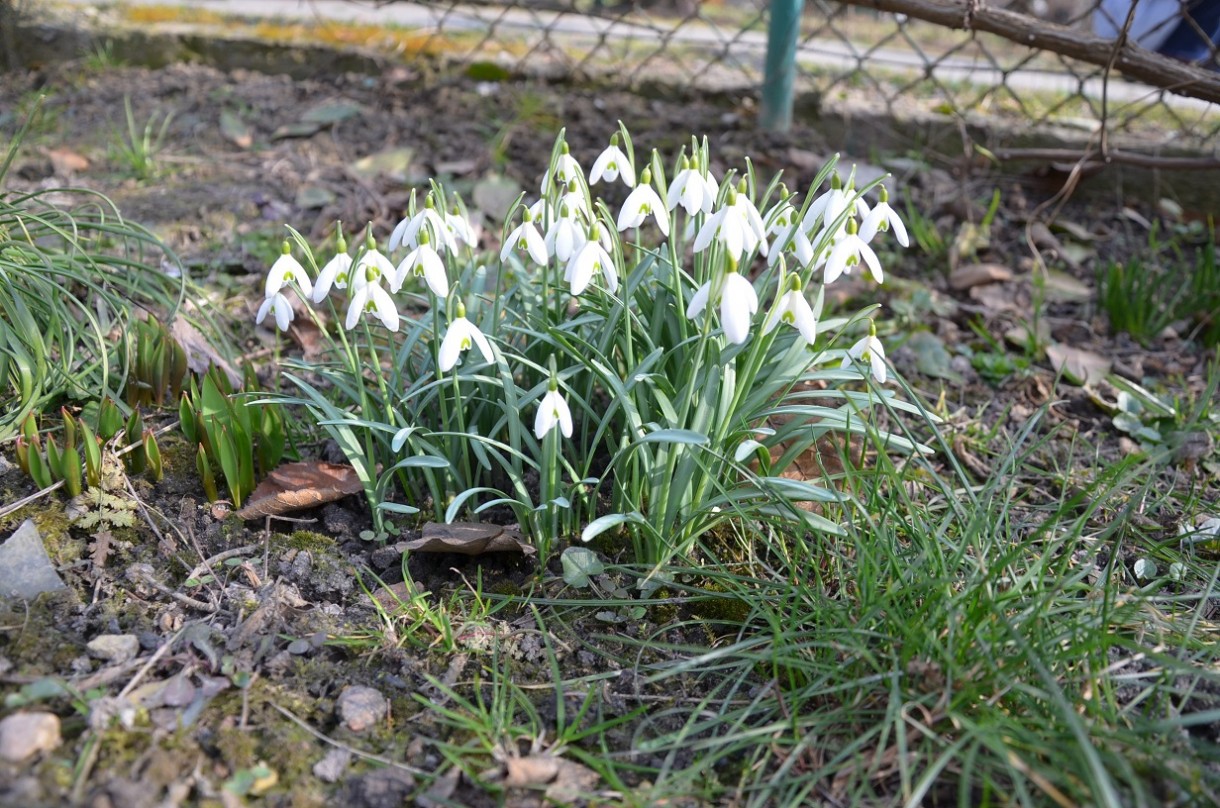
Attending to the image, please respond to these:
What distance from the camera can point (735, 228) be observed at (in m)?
1.50

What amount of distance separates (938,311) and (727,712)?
5.47ft

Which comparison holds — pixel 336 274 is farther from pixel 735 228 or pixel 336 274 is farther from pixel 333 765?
pixel 333 765

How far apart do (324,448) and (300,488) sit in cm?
20

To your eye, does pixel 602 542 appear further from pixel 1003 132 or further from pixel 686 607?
pixel 1003 132

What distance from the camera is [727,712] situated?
1501 mm

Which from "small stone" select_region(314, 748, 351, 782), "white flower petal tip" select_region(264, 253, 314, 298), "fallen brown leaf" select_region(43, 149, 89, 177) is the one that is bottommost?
"small stone" select_region(314, 748, 351, 782)

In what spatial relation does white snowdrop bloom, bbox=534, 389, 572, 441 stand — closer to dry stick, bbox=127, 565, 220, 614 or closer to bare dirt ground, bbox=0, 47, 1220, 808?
bare dirt ground, bbox=0, 47, 1220, 808

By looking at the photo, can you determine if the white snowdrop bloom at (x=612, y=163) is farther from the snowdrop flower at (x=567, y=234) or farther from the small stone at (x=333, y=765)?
the small stone at (x=333, y=765)

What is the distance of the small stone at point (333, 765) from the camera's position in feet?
4.41

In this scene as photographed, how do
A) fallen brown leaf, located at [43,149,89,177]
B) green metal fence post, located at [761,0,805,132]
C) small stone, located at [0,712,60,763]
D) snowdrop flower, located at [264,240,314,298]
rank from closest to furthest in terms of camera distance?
small stone, located at [0,712,60,763] → snowdrop flower, located at [264,240,314,298] → fallen brown leaf, located at [43,149,89,177] → green metal fence post, located at [761,0,805,132]

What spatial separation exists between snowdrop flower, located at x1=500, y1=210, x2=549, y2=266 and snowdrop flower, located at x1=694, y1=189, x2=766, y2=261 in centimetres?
26

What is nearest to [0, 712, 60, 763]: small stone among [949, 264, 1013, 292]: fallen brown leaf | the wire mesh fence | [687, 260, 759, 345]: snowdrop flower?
[687, 260, 759, 345]: snowdrop flower

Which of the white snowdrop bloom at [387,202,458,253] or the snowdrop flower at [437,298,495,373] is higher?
the white snowdrop bloom at [387,202,458,253]

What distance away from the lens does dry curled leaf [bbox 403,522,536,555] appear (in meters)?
1.72
